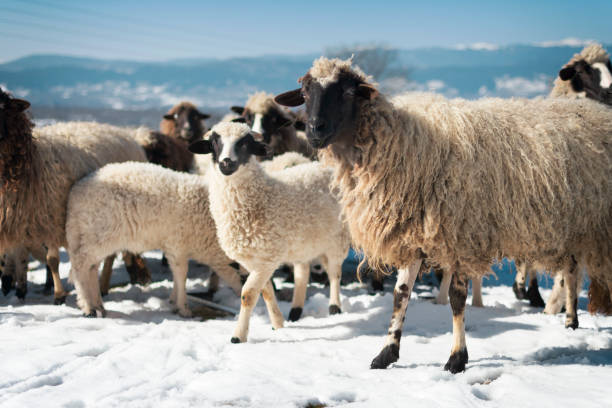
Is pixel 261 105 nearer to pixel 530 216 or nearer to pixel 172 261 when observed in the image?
pixel 172 261

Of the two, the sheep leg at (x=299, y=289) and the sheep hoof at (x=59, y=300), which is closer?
the sheep leg at (x=299, y=289)

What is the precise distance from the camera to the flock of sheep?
137 inches

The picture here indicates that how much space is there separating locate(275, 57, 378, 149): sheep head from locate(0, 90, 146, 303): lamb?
3.71 meters

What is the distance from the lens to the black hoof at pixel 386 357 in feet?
11.6

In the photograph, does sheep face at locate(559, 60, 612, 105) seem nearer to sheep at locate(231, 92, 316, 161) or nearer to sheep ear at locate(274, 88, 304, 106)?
sheep at locate(231, 92, 316, 161)

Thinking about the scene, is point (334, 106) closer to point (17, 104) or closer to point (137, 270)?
point (17, 104)

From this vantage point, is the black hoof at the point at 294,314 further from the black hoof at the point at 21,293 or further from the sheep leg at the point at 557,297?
the black hoof at the point at 21,293

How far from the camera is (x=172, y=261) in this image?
594cm

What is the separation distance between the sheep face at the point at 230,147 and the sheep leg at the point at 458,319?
7.49 feet

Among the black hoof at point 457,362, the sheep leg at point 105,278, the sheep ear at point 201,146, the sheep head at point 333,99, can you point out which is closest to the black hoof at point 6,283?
the sheep leg at point 105,278

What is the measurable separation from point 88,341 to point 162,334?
2.07 feet

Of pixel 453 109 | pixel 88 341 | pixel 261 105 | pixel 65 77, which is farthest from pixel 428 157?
pixel 65 77

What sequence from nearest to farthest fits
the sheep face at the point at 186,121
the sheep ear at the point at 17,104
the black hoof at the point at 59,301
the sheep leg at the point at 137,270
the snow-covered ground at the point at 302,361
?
the snow-covered ground at the point at 302,361 < the sheep ear at the point at 17,104 < the black hoof at the point at 59,301 < the sheep leg at the point at 137,270 < the sheep face at the point at 186,121

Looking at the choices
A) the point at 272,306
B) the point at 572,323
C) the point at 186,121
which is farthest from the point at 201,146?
the point at 186,121
